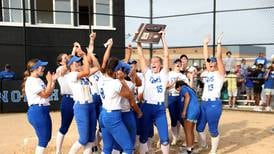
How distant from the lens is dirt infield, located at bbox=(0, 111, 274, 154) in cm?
739

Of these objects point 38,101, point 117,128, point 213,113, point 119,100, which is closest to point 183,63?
point 213,113

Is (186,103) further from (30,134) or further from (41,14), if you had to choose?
(41,14)

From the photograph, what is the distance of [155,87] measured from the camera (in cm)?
612

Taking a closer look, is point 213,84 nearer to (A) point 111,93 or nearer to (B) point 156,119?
(B) point 156,119

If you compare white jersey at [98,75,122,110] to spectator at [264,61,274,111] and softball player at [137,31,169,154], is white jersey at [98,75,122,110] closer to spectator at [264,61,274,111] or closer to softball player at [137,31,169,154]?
softball player at [137,31,169,154]

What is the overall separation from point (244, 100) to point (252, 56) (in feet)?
11.5

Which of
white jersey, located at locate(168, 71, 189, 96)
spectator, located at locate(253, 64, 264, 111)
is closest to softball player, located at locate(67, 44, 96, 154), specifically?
white jersey, located at locate(168, 71, 189, 96)

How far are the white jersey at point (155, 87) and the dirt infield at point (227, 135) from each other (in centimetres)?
158

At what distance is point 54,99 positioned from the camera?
1336 centimetres

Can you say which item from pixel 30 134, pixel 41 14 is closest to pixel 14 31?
pixel 41 14

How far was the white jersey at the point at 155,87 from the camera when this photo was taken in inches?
241

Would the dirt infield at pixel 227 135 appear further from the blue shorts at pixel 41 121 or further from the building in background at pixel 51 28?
the building in background at pixel 51 28

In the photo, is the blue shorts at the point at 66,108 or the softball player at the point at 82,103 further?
the blue shorts at the point at 66,108

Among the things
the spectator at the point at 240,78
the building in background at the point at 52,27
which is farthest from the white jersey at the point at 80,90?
the building in background at the point at 52,27
